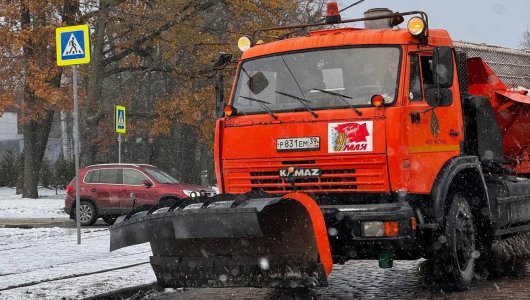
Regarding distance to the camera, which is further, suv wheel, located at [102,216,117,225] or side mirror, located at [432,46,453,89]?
suv wheel, located at [102,216,117,225]

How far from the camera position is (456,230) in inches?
350

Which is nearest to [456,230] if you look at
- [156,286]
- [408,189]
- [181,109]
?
[408,189]

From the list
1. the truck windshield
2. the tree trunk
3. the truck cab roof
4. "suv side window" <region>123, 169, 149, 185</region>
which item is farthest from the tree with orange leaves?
the truck windshield

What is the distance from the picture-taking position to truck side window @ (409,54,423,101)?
28.0 feet

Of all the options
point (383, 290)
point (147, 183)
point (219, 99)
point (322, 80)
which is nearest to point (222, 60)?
point (219, 99)

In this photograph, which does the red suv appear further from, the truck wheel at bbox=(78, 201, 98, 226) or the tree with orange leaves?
the tree with orange leaves

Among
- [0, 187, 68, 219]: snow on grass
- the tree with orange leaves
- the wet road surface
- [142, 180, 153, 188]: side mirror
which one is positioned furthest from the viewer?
the tree with orange leaves

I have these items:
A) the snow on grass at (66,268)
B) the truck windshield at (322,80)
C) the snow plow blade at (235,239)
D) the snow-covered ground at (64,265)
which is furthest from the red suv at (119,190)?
the snow plow blade at (235,239)

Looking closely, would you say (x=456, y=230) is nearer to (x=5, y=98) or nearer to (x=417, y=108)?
(x=417, y=108)

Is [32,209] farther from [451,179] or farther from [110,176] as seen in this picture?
[451,179]

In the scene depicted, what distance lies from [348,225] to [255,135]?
1508 mm

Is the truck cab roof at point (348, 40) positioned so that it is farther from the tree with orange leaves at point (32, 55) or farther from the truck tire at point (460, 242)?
the tree with orange leaves at point (32, 55)

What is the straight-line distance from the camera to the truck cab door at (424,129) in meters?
8.32

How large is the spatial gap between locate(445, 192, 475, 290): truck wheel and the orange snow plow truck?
0.06 ft
